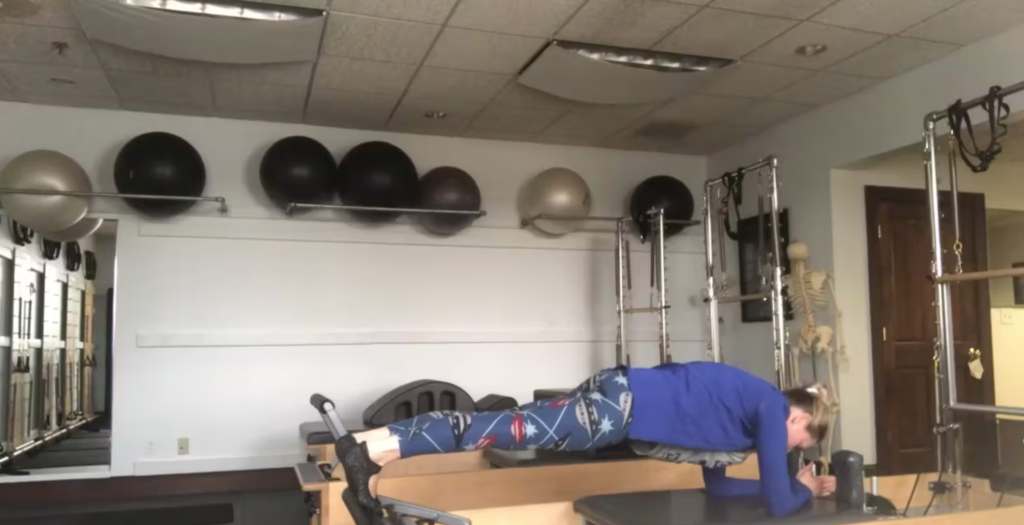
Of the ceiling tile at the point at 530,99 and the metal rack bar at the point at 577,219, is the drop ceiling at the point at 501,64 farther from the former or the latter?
the metal rack bar at the point at 577,219

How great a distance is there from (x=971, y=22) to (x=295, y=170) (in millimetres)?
3721

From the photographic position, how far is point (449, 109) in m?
5.18

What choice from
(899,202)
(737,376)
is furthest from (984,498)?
(899,202)

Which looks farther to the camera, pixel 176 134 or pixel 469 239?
pixel 469 239

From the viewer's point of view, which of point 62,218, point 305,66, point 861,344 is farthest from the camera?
point 861,344

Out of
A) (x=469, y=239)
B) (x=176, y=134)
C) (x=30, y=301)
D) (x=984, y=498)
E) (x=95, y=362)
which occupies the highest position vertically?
(x=176, y=134)

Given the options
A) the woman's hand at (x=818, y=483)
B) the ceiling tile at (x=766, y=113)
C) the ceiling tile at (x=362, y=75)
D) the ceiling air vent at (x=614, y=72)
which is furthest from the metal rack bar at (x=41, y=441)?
the ceiling tile at (x=766, y=113)

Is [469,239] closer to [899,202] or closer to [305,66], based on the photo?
[305,66]

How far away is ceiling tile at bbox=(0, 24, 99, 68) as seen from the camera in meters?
3.81

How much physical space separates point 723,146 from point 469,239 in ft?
6.89

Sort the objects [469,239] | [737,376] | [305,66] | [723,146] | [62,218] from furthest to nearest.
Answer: [723,146], [469,239], [62,218], [305,66], [737,376]

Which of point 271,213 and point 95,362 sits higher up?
point 271,213

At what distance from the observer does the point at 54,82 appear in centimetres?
458

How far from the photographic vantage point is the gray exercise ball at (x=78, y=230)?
5.04 m
